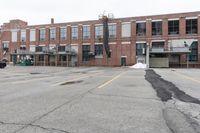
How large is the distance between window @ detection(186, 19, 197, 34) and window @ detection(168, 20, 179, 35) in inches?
79.5

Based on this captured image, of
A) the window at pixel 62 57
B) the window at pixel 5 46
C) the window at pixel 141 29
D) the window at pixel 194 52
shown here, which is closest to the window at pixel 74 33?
the window at pixel 62 57

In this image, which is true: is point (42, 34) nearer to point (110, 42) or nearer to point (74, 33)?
point (74, 33)

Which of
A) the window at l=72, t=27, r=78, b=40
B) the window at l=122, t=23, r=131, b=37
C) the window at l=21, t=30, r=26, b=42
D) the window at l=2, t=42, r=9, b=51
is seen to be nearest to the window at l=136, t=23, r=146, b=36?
the window at l=122, t=23, r=131, b=37

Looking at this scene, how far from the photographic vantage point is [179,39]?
5241cm

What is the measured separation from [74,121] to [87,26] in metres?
56.7

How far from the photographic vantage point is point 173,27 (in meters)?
53.3

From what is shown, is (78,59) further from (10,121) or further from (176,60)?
(10,121)

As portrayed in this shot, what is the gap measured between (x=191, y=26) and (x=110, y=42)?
1809 cm

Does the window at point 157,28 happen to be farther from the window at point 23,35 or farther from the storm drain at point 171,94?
the storm drain at point 171,94

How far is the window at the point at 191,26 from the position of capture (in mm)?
51656

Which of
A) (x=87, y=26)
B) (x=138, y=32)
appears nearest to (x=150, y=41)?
(x=138, y=32)

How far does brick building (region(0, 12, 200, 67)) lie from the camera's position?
Answer: 170 ft

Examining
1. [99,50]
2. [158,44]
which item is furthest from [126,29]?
[158,44]

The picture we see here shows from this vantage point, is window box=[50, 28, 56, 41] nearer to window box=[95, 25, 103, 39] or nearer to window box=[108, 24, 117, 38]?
window box=[95, 25, 103, 39]
